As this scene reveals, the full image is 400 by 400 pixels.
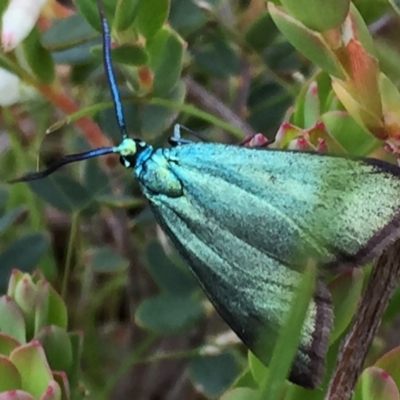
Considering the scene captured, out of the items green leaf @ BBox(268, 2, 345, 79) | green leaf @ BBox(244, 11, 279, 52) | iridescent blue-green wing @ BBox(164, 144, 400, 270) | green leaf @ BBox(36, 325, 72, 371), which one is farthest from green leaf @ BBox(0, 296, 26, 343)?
green leaf @ BBox(244, 11, 279, 52)

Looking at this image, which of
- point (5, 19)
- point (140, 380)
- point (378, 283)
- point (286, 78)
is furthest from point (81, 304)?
point (378, 283)

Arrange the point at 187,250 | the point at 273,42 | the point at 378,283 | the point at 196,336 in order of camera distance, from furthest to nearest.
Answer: the point at 196,336
the point at 273,42
the point at 187,250
the point at 378,283

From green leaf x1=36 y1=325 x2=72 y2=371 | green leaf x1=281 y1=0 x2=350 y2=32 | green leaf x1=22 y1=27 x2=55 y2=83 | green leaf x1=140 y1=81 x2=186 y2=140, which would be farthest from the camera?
green leaf x1=140 y1=81 x2=186 y2=140

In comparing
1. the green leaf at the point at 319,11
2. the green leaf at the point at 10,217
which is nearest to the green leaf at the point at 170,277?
the green leaf at the point at 10,217

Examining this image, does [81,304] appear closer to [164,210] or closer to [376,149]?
[164,210]

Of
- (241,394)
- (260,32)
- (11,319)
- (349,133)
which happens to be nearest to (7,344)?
(11,319)

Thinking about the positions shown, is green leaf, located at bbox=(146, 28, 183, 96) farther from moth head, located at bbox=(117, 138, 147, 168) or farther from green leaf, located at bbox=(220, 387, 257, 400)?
green leaf, located at bbox=(220, 387, 257, 400)

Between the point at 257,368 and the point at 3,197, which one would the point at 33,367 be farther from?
the point at 3,197
